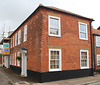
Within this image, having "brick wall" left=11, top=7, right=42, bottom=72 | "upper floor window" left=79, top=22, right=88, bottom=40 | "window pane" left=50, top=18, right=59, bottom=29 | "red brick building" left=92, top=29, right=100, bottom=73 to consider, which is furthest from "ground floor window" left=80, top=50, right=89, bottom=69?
"brick wall" left=11, top=7, right=42, bottom=72

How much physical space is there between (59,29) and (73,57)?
3216mm

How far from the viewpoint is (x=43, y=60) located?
33.7 ft

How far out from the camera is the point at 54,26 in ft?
37.7

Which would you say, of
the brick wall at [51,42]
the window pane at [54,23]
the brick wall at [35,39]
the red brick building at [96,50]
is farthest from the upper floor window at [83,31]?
the brick wall at [35,39]

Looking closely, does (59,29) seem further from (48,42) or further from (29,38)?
(29,38)

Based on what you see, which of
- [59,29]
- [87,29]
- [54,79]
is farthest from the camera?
[87,29]

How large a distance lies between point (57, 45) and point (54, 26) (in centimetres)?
183

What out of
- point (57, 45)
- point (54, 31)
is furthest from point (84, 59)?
point (54, 31)

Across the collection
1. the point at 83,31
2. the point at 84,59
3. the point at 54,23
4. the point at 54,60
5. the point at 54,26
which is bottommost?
the point at 84,59

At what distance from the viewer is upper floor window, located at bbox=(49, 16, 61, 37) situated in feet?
37.0

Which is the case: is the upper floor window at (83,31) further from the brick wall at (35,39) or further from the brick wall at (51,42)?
the brick wall at (35,39)

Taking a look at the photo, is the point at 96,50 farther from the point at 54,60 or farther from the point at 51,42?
the point at 51,42

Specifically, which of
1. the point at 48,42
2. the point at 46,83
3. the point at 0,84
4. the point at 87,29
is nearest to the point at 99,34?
the point at 87,29

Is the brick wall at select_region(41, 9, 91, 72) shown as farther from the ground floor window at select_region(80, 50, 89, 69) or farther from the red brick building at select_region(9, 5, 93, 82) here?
the ground floor window at select_region(80, 50, 89, 69)
